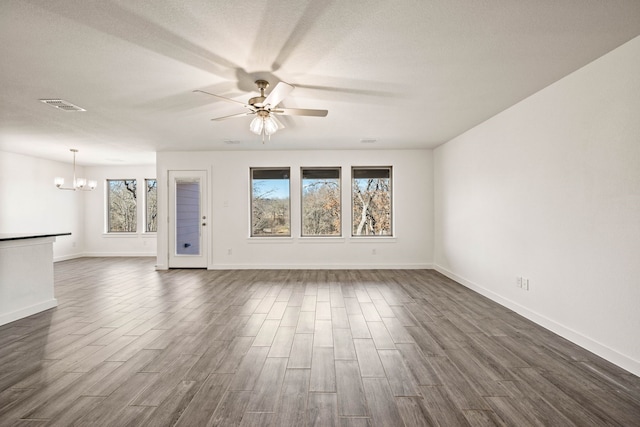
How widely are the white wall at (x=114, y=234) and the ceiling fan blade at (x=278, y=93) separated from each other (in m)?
6.79

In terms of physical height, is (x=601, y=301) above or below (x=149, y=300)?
above

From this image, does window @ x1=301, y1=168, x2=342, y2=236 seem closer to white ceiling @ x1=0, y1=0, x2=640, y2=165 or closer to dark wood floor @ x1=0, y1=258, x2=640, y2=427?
white ceiling @ x1=0, y1=0, x2=640, y2=165

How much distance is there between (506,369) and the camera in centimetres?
230

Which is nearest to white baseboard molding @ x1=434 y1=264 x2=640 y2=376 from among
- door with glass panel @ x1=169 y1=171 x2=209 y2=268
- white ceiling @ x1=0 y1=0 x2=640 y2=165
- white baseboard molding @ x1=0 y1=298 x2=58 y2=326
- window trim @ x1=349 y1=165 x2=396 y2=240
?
window trim @ x1=349 y1=165 x2=396 y2=240

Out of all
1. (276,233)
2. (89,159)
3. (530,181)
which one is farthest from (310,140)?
(89,159)

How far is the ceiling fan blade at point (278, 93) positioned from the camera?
8.19 ft

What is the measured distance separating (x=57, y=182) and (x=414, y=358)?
26.1ft

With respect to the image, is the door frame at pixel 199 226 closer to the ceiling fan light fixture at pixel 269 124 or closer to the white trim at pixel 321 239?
the white trim at pixel 321 239

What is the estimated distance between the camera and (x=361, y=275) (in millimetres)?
5699

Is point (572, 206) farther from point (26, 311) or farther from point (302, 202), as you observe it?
point (26, 311)

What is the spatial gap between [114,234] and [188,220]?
11.0 ft

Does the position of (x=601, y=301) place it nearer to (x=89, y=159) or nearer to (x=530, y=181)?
(x=530, y=181)

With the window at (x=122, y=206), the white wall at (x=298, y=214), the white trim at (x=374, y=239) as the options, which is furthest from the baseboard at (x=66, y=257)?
the white trim at (x=374, y=239)

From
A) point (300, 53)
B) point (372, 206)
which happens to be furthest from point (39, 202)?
point (300, 53)
